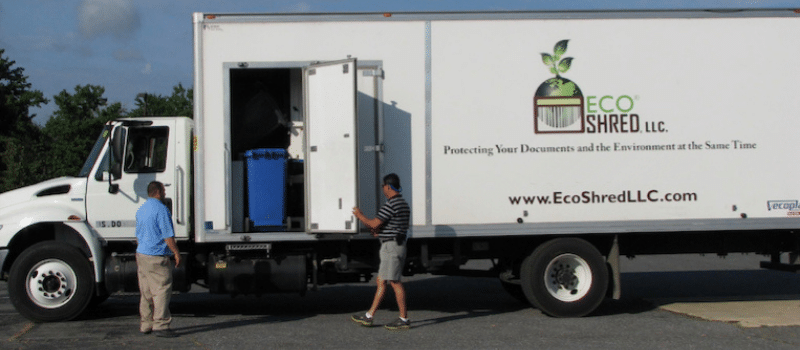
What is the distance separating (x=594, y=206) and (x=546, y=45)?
75.4 inches

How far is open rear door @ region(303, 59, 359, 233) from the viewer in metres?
8.20

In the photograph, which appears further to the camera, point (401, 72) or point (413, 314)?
point (413, 314)

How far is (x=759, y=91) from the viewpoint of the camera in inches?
348

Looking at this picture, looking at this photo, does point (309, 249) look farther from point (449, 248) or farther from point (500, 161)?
point (500, 161)

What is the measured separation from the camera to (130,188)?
348 inches

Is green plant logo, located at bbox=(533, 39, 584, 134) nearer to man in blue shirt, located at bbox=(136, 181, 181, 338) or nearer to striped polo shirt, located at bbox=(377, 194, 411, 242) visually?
striped polo shirt, located at bbox=(377, 194, 411, 242)

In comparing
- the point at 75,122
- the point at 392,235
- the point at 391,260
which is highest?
the point at 75,122

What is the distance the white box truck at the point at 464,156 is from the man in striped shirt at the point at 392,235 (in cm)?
46

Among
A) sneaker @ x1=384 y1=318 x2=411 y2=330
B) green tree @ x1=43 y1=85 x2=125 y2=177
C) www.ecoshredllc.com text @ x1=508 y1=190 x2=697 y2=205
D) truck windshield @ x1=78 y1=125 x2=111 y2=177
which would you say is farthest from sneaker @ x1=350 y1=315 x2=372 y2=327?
green tree @ x1=43 y1=85 x2=125 y2=177

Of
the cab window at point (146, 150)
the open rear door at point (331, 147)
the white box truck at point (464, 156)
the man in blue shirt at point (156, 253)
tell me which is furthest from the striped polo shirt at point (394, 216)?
the cab window at point (146, 150)

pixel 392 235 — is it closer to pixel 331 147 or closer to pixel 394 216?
pixel 394 216

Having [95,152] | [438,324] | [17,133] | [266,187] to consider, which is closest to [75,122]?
[17,133]

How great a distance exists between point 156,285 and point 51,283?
5.44 feet

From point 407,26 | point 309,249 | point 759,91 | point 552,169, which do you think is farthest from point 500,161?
point 759,91
